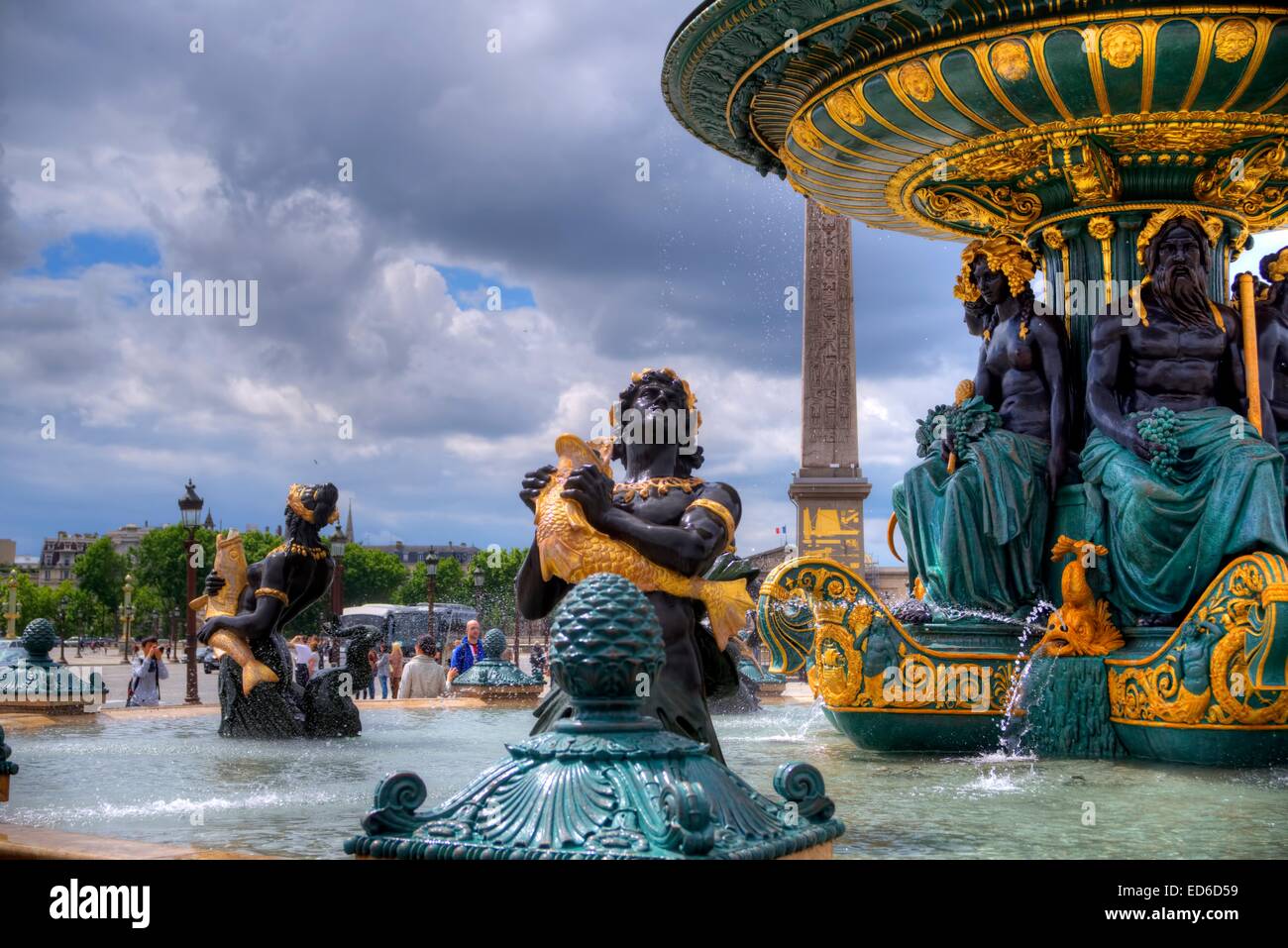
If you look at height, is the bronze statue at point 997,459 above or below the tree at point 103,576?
above

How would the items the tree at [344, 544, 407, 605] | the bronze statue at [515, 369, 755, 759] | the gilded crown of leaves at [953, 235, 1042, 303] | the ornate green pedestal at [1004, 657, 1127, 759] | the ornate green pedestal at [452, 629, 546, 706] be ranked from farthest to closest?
the tree at [344, 544, 407, 605]
the ornate green pedestal at [452, 629, 546, 706]
the gilded crown of leaves at [953, 235, 1042, 303]
the ornate green pedestal at [1004, 657, 1127, 759]
the bronze statue at [515, 369, 755, 759]

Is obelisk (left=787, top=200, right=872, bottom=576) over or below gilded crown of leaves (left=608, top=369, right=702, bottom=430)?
over

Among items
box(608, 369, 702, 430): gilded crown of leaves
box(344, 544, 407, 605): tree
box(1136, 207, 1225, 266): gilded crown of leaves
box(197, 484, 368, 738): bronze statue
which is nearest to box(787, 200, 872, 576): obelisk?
box(197, 484, 368, 738): bronze statue

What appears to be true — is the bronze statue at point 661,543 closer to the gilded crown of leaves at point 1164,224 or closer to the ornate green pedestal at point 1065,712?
the ornate green pedestal at point 1065,712

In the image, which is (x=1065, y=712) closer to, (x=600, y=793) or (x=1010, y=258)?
(x=1010, y=258)

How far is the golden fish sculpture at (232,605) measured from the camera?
985cm

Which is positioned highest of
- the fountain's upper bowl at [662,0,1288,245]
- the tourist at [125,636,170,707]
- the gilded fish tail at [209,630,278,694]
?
the fountain's upper bowl at [662,0,1288,245]

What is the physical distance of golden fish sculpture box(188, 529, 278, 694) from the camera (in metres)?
9.85

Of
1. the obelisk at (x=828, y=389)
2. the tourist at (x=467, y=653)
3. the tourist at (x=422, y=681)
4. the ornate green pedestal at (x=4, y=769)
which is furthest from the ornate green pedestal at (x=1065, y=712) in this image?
the obelisk at (x=828, y=389)

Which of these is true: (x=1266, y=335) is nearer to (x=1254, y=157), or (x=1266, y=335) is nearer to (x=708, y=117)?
(x=1254, y=157)

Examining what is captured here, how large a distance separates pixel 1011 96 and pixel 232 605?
6.58 metres

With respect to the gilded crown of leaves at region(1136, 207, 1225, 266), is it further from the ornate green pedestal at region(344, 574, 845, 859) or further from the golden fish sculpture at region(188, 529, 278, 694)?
the ornate green pedestal at region(344, 574, 845, 859)

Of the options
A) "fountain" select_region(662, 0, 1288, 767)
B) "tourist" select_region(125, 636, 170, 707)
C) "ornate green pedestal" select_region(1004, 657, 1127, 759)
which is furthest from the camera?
"tourist" select_region(125, 636, 170, 707)

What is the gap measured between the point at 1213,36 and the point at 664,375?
15.5 feet
